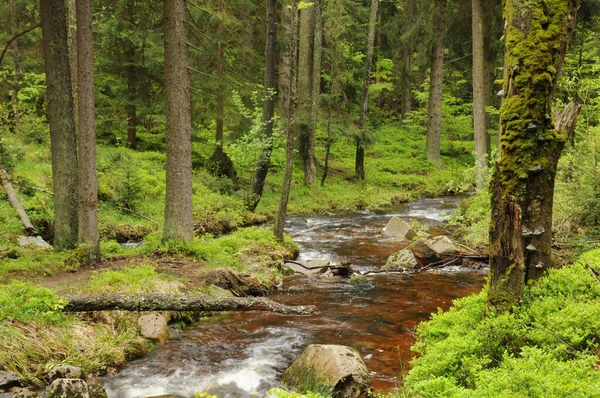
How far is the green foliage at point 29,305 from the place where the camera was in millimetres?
6273

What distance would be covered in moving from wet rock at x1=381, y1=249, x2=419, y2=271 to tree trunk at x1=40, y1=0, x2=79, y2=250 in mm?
7493

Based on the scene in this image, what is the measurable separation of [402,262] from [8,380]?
28.7ft

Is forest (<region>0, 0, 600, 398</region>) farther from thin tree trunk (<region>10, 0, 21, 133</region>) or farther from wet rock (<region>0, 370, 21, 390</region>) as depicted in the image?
thin tree trunk (<region>10, 0, 21, 133</region>)

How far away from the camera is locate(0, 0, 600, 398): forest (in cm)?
524

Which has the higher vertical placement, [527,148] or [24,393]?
[527,148]

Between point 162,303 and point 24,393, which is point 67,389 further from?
point 162,303

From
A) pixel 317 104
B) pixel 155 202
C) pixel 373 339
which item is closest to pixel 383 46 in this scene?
pixel 317 104

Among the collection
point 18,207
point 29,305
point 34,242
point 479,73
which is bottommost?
point 34,242

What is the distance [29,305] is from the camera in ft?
21.1

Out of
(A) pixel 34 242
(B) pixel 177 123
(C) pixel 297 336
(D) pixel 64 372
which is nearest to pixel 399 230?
(B) pixel 177 123

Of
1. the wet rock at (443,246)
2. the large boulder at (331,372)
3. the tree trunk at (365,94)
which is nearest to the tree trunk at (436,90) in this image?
the tree trunk at (365,94)

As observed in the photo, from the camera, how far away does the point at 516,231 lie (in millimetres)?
5234

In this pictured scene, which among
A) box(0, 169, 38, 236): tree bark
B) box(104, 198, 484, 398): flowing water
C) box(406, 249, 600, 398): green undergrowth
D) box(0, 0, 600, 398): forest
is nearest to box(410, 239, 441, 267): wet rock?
box(0, 0, 600, 398): forest

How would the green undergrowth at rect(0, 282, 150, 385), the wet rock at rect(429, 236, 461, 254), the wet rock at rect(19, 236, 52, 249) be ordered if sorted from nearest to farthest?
the green undergrowth at rect(0, 282, 150, 385) → the wet rock at rect(19, 236, 52, 249) → the wet rock at rect(429, 236, 461, 254)
